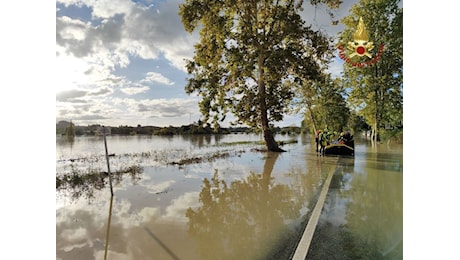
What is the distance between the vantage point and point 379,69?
2.65m

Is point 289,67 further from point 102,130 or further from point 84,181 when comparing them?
point 84,181

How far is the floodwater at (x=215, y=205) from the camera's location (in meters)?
1.97

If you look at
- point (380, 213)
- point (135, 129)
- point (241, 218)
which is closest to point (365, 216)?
point (380, 213)

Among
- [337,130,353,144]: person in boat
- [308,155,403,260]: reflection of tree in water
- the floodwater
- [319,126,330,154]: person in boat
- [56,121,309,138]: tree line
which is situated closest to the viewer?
[308,155,403,260]: reflection of tree in water

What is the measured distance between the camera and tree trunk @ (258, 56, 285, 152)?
6.18 m

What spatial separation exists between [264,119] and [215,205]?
376cm

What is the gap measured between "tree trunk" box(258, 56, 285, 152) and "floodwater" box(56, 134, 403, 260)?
148 cm

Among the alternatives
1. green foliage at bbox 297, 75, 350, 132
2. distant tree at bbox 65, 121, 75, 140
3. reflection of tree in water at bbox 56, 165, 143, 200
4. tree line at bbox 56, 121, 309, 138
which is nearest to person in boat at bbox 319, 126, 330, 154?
green foliage at bbox 297, 75, 350, 132

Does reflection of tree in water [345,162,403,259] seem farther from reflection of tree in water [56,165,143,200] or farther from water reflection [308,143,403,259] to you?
reflection of tree in water [56,165,143,200]

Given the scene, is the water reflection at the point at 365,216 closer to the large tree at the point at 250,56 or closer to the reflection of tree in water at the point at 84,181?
the large tree at the point at 250,56

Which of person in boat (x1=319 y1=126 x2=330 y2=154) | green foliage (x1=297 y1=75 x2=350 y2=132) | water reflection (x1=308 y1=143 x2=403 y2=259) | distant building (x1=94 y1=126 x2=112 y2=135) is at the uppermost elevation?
green foliage (x1=297 y1=75 x2=350 y2=132)
